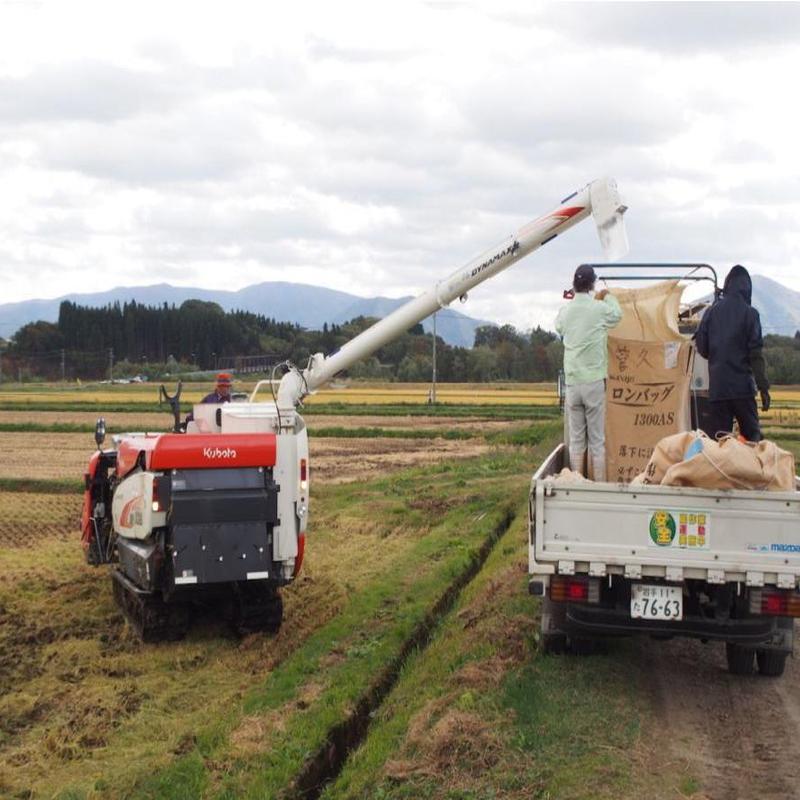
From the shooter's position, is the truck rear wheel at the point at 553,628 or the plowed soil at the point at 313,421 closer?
the truck rear wheel at the point at 553,628

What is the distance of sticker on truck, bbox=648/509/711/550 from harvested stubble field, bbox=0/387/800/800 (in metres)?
Answer: 1.12

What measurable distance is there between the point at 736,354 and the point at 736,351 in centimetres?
3

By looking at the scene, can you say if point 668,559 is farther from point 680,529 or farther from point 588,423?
point 588,423

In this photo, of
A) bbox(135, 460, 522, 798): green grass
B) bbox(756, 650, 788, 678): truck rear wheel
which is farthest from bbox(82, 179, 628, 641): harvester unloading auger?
bbox(756, 650, 788, 678): truck rear wheel

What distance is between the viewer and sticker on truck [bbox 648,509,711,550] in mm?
6387

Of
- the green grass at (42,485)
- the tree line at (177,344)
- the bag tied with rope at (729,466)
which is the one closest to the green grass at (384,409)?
the green grass at (42,485)

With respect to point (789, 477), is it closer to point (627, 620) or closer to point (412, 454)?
point (627, 620)

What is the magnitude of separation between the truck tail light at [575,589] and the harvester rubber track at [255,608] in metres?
3.08

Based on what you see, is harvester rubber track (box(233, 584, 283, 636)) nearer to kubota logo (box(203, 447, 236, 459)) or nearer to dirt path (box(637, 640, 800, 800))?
kubota logo (box(203, 447, 236, 459))

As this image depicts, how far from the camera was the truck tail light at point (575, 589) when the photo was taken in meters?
6.63

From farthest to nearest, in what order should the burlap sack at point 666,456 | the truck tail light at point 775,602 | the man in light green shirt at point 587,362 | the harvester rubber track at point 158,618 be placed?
the harvester rubber track at point 158,618 → the man in light green shirt at point 587,362 → the burlap sack at point 666,456 → the truck tail light at point 775,602

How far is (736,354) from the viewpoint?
8062 millimetres

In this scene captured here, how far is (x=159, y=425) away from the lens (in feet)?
125

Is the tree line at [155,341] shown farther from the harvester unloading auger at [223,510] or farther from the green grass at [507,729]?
the green grass at [507,729]
